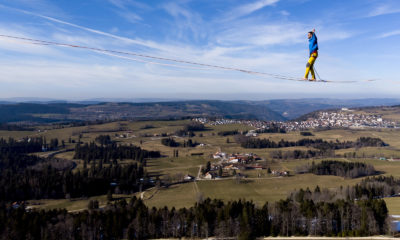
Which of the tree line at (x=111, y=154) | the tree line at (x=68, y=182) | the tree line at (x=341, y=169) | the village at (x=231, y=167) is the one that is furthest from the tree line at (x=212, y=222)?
the tree line at (x=111, y=154)

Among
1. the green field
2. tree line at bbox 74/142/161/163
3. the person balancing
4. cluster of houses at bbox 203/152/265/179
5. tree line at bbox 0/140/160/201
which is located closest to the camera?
the person balancing

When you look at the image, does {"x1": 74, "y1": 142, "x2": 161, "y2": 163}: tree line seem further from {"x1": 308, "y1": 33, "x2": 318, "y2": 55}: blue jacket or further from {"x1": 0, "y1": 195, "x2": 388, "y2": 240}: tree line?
{"x1": 308, "y1": 33, "x2": 318, "y2": 55}: blue jacket

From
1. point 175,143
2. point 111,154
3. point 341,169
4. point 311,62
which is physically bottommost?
point 175,143

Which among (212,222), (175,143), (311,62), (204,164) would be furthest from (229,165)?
(311,62)

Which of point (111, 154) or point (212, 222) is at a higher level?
point (212, 222)

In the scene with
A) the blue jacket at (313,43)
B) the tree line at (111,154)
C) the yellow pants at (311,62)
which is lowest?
the tree line at (111,154)

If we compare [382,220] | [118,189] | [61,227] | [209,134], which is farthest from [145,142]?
[382,220]

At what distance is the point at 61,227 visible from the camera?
33.0 metres

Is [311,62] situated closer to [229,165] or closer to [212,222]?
[212,222]

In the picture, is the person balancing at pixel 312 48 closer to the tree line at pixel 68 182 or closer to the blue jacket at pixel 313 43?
the blue jacket at pixel 313 43

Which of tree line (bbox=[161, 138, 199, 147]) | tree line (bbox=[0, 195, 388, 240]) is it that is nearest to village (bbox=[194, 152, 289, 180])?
tree line (bbox=[161, 138, 199, 147])

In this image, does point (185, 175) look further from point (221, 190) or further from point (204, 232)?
point (204, 232)

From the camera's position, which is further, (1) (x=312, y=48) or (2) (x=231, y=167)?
(2) (x=231, y=167)

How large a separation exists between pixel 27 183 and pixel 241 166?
53547 mm
